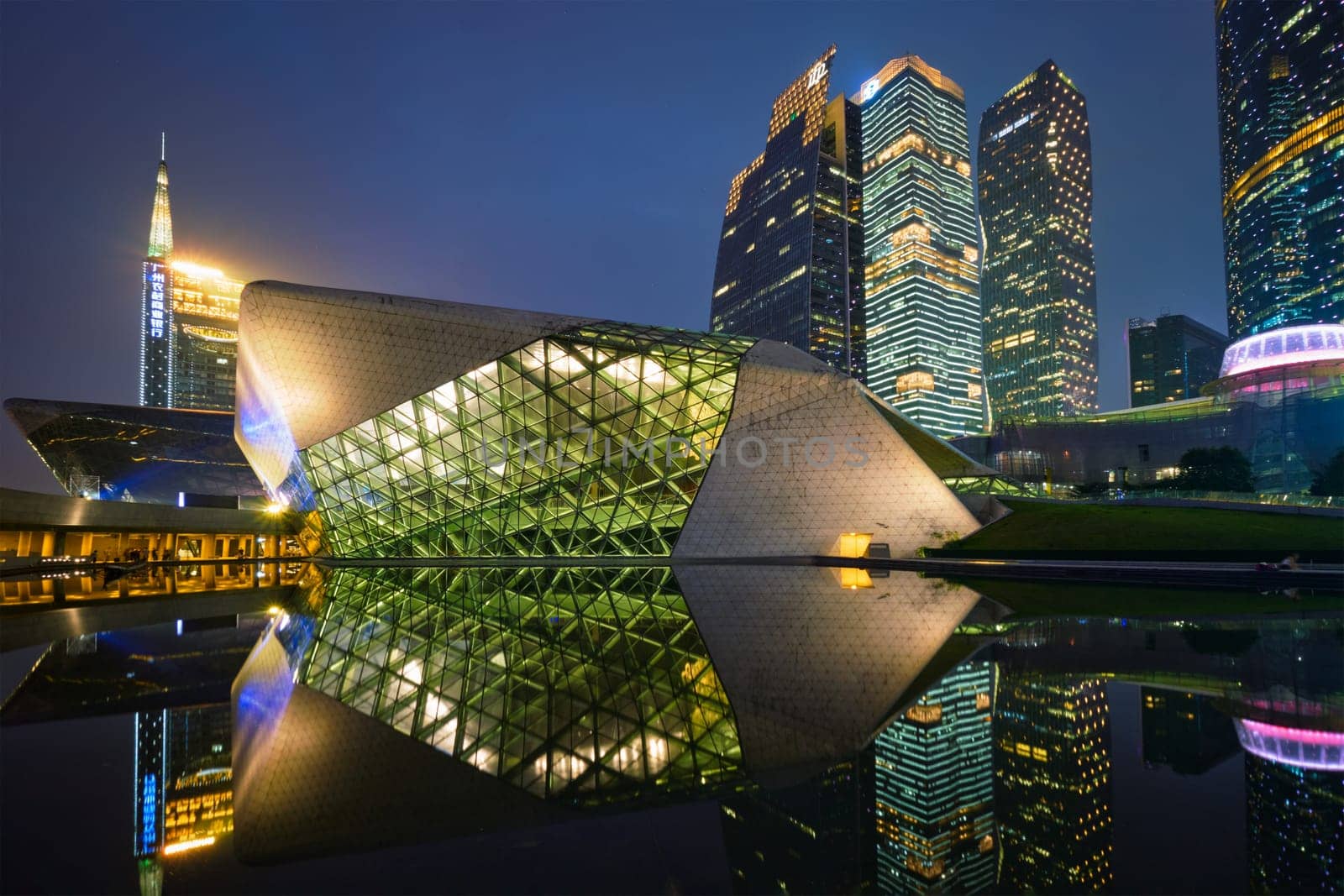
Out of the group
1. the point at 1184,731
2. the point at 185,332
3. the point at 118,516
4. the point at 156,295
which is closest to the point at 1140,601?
the point at 1184,731

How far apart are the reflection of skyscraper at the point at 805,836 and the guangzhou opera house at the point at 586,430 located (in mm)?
22168

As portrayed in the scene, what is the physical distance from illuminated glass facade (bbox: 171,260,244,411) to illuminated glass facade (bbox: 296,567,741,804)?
138671mm

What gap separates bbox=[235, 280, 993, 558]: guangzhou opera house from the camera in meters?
25.3

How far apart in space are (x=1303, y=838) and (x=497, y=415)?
26.3 m

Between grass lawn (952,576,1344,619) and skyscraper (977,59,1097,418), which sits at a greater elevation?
skyscraper (977,59,1097,418)

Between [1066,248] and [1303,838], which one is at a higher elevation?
[1066,248]

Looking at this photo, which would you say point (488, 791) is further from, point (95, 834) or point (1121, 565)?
point (1121, 565)

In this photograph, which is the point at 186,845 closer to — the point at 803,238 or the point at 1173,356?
the point at 803,238

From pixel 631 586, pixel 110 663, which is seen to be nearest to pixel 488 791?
pixel 110 663

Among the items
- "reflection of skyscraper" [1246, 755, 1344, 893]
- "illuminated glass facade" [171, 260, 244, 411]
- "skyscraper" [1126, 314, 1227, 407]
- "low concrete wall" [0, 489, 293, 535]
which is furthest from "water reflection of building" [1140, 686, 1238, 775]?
"skyscraper" [1126, 314, 1227, 407]

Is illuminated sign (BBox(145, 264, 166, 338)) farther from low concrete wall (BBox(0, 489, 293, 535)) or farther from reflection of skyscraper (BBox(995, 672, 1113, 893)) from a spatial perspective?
reflection of skyscraper (BBox(995, 672, 1113, 893))

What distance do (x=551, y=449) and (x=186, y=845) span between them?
2427cm

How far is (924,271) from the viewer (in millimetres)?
156625

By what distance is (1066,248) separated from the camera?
18538 centimetres
